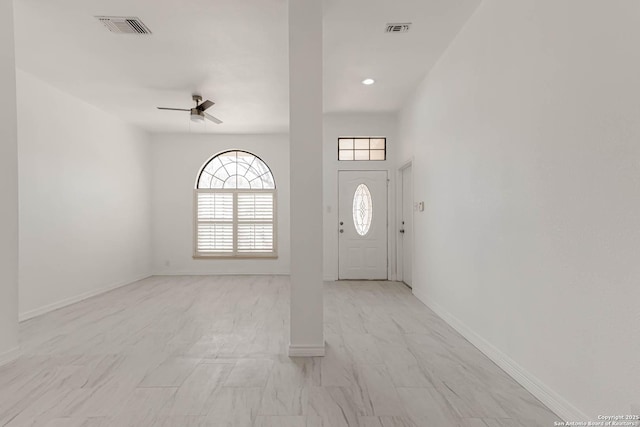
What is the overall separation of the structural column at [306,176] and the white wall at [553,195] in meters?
1.43

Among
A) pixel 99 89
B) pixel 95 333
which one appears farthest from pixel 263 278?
pixel 99 89

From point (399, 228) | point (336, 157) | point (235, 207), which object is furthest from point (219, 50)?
point (235, 207)

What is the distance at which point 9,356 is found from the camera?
2979 mm

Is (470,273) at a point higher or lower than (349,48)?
lower

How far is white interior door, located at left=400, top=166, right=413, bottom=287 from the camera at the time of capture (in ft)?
20.0

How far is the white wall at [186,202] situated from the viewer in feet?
25.6

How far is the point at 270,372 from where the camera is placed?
2.74 m

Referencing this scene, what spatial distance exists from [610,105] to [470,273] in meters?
1.97

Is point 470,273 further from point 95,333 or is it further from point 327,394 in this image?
point 95,333

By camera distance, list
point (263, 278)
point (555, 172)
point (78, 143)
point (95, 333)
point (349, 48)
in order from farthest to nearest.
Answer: point (263, 278), point (78, 143), point (349, 48), point (95, 333), point (555, 172)

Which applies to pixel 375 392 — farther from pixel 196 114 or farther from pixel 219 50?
pixel 196 114

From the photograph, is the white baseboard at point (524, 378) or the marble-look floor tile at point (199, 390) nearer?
the white baseboard at point (524, 378)

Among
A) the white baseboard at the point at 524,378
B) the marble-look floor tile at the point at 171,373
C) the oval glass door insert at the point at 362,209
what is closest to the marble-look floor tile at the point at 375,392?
the white baseboard at the point at 524,378

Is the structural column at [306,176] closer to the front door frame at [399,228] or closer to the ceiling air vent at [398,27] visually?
the ceiling air vent at [398,27]
